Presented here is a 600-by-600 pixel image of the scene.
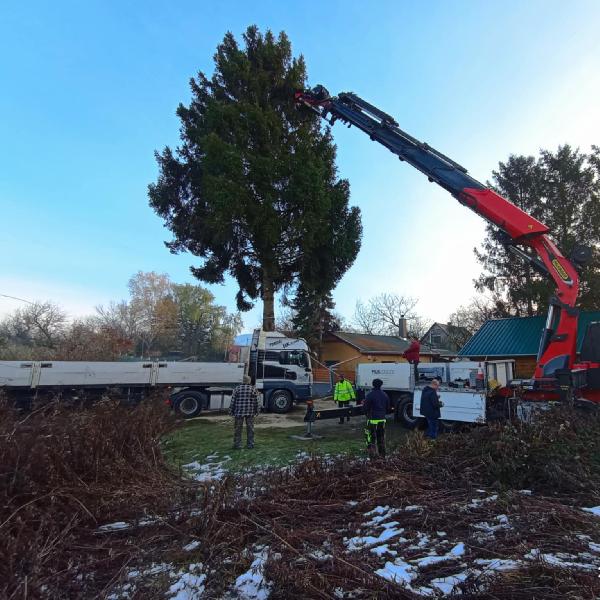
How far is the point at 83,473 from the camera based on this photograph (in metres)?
5.14

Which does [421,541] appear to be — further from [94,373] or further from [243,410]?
[94,373]

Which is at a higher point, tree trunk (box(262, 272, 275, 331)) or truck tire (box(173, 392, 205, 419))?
tree trunk (box(262, 272, 275, 331))

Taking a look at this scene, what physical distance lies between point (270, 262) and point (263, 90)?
9.99 metres

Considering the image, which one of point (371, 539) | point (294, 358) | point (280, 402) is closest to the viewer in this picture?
point (371, 539)

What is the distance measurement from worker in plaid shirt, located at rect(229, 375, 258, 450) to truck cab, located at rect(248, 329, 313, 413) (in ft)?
27.1

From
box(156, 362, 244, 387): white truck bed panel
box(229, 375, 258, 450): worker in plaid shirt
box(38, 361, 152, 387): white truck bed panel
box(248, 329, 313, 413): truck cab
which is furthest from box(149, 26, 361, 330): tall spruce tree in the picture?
box(229, 375, 258, 450): worker in plaid shirt

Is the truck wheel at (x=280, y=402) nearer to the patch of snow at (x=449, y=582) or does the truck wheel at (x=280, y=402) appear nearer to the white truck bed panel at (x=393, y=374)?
the white truck bed panel at (x=393, y=374)

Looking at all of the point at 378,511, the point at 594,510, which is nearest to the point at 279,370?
the point at 378,511

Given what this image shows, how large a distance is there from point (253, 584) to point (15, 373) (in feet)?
45.6

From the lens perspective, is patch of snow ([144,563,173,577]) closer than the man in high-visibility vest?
Yes

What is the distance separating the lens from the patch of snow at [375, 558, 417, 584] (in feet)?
11.2

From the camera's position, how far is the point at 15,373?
1409 centimetres

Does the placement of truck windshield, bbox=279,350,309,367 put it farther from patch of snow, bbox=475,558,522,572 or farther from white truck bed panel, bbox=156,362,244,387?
patch of snow, bbox=475,558,522,572

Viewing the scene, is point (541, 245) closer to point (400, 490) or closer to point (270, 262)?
point (400, 490)
